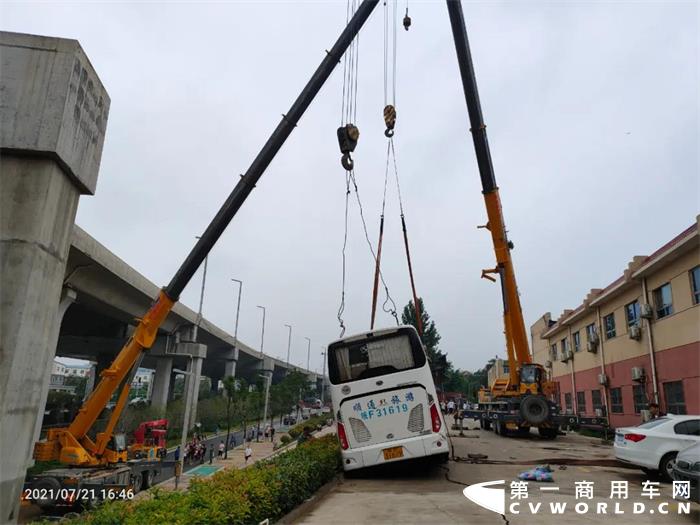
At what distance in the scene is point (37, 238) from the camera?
4.15 meters

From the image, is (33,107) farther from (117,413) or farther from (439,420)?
(117,413)

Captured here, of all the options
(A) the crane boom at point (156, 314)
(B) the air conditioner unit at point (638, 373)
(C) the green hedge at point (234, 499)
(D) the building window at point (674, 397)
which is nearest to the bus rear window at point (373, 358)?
(C) the green hedge at point (234, 499)

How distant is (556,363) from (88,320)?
33950 millimetres

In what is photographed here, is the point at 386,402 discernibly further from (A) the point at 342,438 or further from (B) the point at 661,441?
(B) the point at 661,441

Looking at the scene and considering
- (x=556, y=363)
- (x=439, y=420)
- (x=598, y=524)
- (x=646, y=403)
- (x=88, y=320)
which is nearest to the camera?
(x=598, y=524)

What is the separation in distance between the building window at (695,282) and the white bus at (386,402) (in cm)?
1205

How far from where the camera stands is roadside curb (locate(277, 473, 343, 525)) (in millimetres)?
6551

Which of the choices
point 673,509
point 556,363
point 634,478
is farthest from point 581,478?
point 556,363

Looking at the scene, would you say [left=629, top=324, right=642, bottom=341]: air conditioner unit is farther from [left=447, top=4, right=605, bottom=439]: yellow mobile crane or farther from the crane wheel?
the crane wheel

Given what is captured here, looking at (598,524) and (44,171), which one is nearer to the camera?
(44,171)

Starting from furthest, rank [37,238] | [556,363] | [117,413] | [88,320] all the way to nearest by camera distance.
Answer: [556,363], [88,320], [117,413], [37,238]

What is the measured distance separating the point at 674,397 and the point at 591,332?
10.2 metres

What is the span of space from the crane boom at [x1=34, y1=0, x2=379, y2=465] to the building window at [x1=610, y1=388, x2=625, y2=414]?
67.0 ft

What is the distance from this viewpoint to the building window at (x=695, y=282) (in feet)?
52.3
